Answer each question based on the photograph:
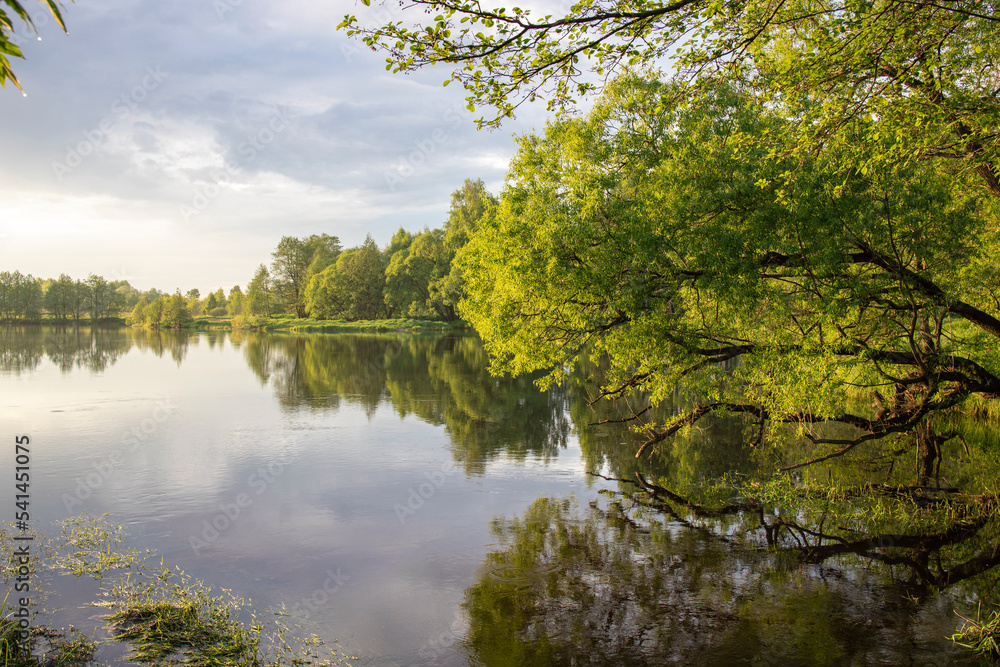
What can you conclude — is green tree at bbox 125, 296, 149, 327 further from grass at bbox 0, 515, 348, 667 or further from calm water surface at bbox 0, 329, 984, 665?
grass at bbox 0, 515, 348, 667

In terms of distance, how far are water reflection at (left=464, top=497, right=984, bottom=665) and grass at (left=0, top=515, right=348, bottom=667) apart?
2.57 metres

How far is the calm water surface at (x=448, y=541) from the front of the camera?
25.5ft

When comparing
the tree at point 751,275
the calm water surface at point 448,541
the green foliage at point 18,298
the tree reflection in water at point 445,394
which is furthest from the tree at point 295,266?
the tree at point 751,275

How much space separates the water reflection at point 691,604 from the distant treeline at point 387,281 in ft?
228

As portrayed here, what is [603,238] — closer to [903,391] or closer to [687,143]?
[687,143]

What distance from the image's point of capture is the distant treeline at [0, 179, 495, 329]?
91.2m

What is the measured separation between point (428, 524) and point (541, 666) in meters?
5.41

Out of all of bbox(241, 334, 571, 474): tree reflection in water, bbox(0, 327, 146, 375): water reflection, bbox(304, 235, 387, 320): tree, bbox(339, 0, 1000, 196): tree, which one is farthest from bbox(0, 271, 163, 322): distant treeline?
bbox(339, 0, 1000, 196): tree

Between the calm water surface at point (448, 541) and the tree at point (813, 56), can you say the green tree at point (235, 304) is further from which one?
the tree at point (813, 56)

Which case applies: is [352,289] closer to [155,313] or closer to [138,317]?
[155,313]

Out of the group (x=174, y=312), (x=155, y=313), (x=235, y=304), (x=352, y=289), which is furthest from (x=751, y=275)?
(x=235, y=304)

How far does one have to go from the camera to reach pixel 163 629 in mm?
7480

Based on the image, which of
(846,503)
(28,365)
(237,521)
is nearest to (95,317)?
(28,365)

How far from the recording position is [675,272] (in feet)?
38.7
